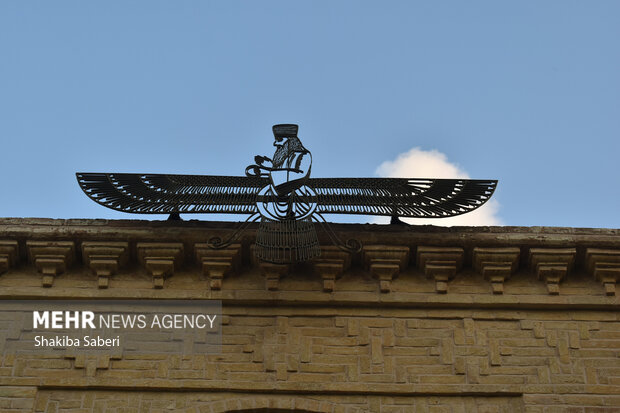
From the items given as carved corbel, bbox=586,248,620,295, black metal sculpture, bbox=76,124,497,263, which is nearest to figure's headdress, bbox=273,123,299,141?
black metal sculpture, bbox=76,124,497,263

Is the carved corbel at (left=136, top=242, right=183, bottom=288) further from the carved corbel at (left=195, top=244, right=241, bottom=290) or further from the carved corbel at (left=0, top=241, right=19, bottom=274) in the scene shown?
the carved corbel at (left=0, top=241, right=19, bottom=274)

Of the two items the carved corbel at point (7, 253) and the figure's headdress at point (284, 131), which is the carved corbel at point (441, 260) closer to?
the figure's headdress at point (284, 131)

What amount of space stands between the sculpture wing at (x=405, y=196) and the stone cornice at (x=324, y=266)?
222 mm

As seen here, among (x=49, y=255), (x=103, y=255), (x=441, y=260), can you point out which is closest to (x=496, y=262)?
(x=441, y=260)

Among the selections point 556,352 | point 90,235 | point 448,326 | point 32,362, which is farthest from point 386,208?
point 32,362

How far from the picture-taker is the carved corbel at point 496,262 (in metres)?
9.25

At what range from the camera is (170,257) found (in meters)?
9.21

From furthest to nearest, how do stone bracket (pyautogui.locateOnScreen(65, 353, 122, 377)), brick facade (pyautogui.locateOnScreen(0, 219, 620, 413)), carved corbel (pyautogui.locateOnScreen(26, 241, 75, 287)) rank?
carved corbel (pyautogui.locateOnScreen(26, 241, 75, 287)) < stone bracket (pyautogui.locateOnScreen(65, 353, 122, 377)) < brick facade (pyautogui.locateOnScreen(0, 219, 620, 413))

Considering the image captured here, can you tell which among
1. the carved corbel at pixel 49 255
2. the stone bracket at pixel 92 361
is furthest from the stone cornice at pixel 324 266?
the stone bracket at pixel 92 361

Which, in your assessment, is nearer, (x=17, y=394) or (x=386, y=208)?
(x=17, y=394)

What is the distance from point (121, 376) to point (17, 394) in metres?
0.93

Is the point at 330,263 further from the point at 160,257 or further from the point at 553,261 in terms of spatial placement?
the point at 553,261

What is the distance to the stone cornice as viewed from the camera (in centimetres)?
919

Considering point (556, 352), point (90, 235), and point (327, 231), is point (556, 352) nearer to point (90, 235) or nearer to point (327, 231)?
point (327, 231)
